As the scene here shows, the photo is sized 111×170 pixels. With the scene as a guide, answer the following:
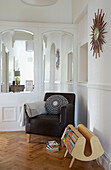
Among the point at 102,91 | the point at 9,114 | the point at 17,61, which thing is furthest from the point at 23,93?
the point at 102,91

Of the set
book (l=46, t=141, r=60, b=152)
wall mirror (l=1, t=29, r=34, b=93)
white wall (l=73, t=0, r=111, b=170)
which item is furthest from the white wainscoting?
white wall (l=73, t=0, r=111, b=170)

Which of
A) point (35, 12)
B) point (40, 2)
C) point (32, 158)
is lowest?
point (32, 158)

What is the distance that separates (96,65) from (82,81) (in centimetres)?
124

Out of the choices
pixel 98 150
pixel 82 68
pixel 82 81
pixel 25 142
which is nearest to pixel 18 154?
pixel 25 142

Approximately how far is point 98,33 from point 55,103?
58.5 inches

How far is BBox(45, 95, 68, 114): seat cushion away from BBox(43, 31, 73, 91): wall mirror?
64 cm

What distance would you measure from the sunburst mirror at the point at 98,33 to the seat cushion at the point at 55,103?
1142mm

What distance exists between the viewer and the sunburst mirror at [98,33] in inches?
93.8

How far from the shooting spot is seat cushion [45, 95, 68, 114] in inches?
135

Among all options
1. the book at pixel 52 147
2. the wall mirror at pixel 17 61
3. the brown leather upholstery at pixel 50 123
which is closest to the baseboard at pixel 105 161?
the book at pixel 52 147

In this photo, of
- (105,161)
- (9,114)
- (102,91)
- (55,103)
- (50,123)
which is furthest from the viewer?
(9,114)

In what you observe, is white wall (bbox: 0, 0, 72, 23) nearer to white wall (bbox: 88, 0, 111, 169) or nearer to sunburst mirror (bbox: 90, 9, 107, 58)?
white wall (bbox: 88, 0, 111, 169)

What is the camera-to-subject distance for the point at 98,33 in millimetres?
2498

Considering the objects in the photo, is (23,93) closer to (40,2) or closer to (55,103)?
(55,103)
